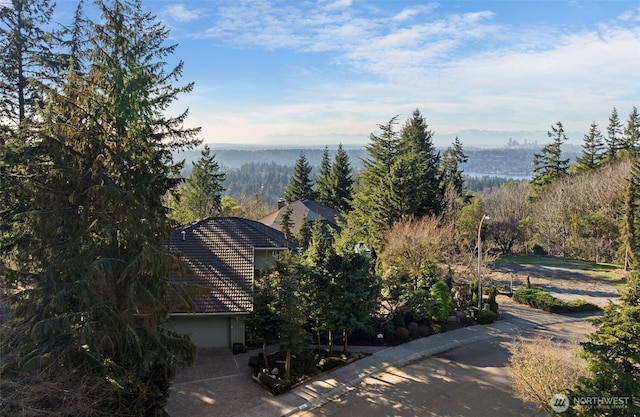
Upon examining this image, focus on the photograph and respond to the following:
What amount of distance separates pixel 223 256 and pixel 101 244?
9.05 m

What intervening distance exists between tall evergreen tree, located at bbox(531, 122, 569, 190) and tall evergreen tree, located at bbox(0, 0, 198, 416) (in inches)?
2042

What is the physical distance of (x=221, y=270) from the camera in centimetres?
2041

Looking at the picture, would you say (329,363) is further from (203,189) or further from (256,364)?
(203,189)

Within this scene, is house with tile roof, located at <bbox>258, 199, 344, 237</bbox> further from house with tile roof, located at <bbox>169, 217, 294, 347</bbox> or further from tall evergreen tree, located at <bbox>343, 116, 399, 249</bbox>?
house with tile roof, located at <bbox>169, 217, 294, 347</bbox>

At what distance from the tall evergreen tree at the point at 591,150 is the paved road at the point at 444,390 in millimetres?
43042

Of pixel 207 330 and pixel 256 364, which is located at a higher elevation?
pixel 207 330

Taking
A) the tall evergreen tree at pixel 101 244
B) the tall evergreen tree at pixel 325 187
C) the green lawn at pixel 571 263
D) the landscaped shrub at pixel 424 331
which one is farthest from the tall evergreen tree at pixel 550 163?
the tall evergreen tree at pixel 101 244

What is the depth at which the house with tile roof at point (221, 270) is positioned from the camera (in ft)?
62.5

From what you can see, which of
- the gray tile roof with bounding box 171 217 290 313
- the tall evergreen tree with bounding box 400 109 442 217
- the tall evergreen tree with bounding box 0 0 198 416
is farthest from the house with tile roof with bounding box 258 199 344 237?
the tall evergreen tree with bounding box 0 0 198 416

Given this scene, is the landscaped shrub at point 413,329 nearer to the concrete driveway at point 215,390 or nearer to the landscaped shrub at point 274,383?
the landscaped shrub at point 274,383

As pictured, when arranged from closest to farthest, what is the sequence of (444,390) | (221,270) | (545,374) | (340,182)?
(545,374) → (444,390) → (221,270) → (340,182)

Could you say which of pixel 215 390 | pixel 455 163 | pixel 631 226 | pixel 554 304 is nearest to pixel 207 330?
pixel 215 390

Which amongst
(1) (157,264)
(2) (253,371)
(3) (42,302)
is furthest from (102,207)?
(2) (253,371)

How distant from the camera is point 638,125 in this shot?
53719mm
